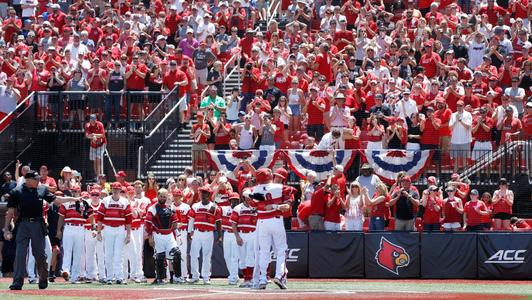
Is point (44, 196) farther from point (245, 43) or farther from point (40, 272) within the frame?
point (245, 43)

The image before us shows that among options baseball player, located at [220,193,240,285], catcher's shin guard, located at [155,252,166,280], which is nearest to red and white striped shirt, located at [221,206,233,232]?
baseball player, located at [220,193,240,285]

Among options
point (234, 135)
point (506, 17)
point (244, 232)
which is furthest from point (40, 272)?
point (506, 17)

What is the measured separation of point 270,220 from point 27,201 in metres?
4.05

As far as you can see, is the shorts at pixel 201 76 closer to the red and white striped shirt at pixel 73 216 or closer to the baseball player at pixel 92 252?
the baseball player at pixel 92 252

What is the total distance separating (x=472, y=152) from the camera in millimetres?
29891

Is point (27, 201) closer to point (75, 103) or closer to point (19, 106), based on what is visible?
point (75, 103)

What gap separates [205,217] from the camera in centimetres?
2584

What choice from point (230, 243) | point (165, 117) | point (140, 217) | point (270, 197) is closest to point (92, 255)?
point (140, 217)

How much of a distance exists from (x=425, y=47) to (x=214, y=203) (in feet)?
31.2

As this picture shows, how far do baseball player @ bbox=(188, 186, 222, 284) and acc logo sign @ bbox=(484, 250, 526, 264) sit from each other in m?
5.72

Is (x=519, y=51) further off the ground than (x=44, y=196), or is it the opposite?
(x=519, y=51)

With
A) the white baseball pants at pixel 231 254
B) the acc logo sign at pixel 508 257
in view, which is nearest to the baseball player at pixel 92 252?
the white baseball pants at pixel 231 254

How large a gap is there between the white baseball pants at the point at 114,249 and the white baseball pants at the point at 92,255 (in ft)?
1.90

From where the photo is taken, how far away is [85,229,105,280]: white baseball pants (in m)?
26.5
